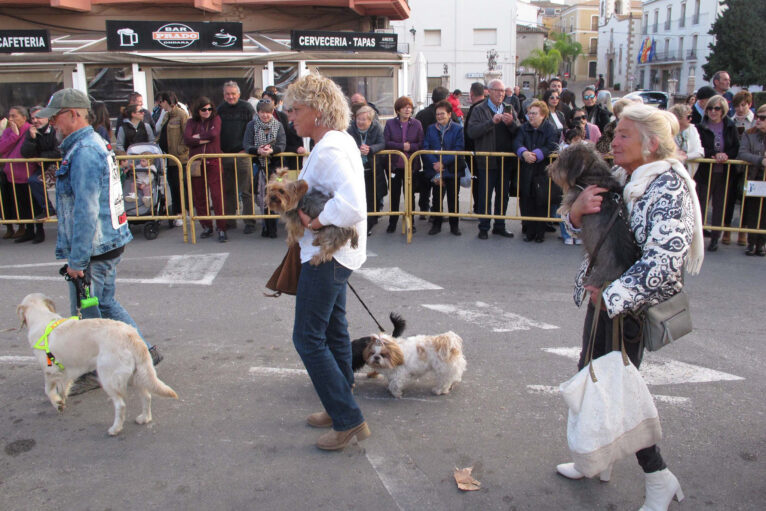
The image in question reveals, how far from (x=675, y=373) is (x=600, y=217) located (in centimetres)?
242

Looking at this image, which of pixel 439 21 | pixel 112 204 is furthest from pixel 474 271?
pixel 439 21

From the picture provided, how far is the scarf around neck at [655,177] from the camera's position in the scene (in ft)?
9.40

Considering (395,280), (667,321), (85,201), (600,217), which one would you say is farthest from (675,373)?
(85,201)

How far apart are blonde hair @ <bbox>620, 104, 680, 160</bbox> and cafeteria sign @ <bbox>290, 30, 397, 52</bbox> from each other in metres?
15.1

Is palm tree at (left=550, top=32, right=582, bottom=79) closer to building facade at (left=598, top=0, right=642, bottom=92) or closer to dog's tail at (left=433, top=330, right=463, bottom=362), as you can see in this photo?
building facade at (left=598, top=0, right=642, bottom=92)

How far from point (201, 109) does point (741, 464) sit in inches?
315

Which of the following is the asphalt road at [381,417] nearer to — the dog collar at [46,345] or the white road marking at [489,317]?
the white road marking at [489,317]

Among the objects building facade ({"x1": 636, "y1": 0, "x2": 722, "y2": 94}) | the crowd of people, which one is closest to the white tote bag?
the crowd of people

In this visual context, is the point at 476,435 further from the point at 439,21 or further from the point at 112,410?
the point at 439,21

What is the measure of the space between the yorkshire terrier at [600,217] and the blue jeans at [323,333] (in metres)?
1.25

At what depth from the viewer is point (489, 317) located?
6098 millimetres

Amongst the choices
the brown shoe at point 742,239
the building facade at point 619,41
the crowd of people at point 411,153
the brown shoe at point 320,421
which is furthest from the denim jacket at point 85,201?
the building facade at point 619,41

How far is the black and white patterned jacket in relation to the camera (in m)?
2.78

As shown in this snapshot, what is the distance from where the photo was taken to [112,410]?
13.9 feet
